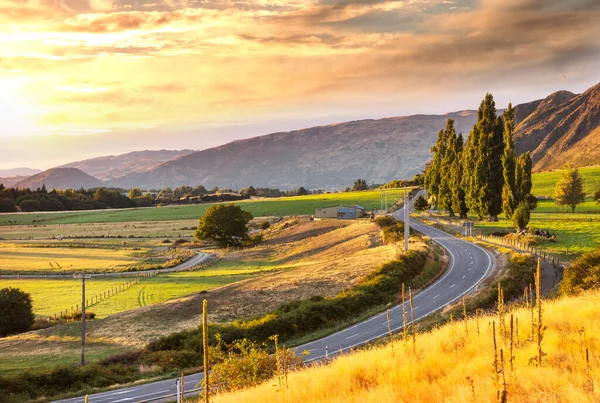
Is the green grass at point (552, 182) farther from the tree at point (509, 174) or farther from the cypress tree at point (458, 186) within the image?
the tree at point (509, 174)

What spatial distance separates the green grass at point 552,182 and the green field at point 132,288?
303 feet

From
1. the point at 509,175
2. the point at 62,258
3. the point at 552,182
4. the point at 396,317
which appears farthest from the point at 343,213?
the point at 396,317

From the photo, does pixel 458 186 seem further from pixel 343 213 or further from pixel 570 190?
pixel 343 213

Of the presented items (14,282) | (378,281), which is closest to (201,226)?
(14,282)

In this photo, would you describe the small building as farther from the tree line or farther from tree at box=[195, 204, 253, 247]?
tree at box=[195, 204, 253, 247]

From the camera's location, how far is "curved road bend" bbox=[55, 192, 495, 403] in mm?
28125

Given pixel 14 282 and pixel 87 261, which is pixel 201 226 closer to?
pixel 87 261

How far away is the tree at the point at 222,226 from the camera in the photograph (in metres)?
114

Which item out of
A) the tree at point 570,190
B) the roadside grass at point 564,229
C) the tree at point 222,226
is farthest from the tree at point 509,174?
the tree at point 222,226

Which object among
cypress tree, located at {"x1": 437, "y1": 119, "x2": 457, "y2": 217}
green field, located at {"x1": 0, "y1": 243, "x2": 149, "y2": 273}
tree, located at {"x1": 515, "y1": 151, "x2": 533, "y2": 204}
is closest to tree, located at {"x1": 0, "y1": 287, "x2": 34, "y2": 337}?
green field, located at {"x1": 0, "y1": 243, "x2": 149, "y2": 273}

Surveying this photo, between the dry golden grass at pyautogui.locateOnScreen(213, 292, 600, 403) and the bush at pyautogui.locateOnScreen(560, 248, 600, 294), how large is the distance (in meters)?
16.7

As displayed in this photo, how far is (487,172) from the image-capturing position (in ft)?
271

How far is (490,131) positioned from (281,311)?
2291 inches

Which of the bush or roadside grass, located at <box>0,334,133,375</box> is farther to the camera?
roadside grass, located at <box>0,334,133,375</box>
